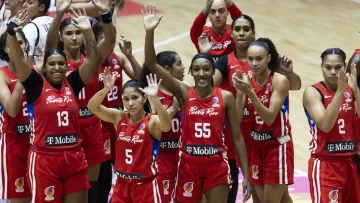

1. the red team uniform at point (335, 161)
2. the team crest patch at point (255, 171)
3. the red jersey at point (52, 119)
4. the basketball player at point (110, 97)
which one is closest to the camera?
the red jersey at point (52, 119)

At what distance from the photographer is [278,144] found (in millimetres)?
8719

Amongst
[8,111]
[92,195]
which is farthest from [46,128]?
[92,195]

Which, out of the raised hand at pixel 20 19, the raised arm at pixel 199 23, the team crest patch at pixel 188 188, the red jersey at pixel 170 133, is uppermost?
the raised hand at pixel 20 19

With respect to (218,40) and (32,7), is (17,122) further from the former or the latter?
(218,40)

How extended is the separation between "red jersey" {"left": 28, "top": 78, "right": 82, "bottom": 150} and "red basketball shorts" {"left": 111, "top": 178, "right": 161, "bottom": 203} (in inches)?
21.9

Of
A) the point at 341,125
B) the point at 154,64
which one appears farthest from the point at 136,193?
the point at 341,125

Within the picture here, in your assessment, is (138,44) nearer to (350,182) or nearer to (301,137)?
(301,137)

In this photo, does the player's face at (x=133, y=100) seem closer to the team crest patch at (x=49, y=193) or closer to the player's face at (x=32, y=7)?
the team crest patch at (x=49, y=193)

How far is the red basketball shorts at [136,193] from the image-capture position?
7.98 m

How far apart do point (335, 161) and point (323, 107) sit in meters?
0.47

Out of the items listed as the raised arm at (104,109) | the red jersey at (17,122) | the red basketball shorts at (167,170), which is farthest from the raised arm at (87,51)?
the red basketball shorts at (167,170)

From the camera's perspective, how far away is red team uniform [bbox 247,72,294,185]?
342 inches

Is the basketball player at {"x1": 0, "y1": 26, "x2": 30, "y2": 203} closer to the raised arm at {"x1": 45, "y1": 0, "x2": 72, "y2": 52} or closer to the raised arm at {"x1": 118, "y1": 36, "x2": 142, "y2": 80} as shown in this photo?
the raised arm at {"x1": 45, "y1": 0, "x2": 72, "y2": 52}

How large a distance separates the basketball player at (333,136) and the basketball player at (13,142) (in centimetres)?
248
